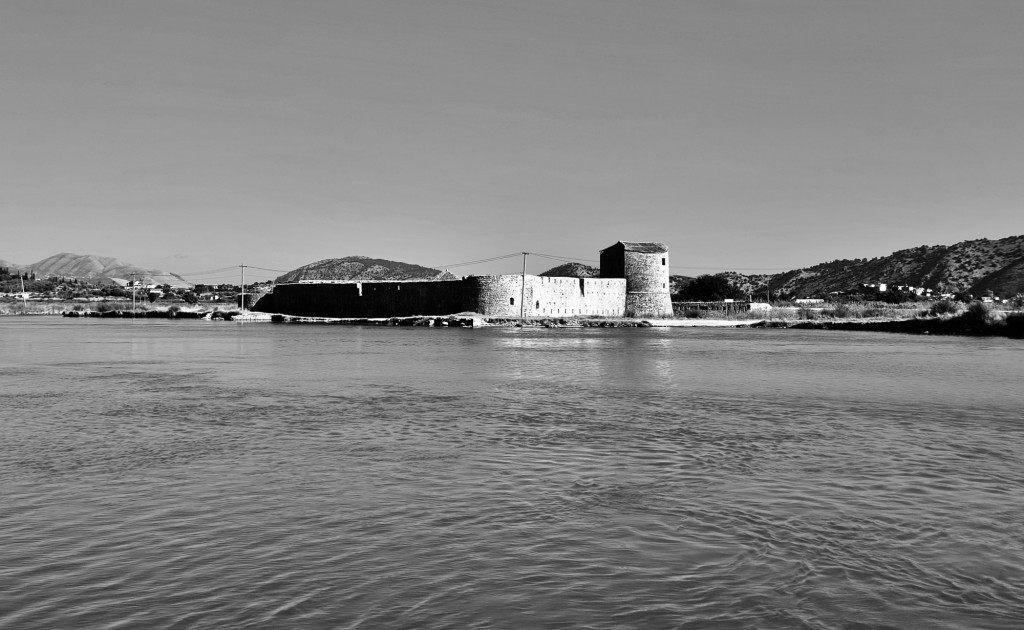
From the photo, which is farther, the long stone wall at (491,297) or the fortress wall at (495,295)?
the long stone wall at (491,297)

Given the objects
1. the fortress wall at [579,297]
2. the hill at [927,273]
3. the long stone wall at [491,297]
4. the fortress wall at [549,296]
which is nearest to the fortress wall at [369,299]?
the long stone wall at [491,297]

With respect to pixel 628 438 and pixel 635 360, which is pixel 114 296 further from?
pixel 628 438

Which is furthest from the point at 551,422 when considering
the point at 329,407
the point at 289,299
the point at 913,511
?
the point at 289,299

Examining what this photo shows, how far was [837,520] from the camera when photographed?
5332 millimetres

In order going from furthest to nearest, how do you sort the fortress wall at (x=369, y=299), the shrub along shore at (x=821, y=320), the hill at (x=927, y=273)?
the hill at (x=927, y=273) < the fortress wall at (x=369, y=299) < the shrub along shore at (x=821, y=320)

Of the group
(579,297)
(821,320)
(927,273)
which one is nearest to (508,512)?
(579,297)

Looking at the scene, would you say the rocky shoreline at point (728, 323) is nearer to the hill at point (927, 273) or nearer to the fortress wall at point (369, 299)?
the fortress wall at point (369, 299)

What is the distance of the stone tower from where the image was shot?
54.0 m

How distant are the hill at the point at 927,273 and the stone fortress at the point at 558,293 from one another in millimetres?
46638

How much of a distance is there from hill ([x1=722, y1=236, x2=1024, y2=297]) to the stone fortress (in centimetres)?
4664

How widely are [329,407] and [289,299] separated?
55.2m

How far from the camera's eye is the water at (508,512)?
3.85 meters

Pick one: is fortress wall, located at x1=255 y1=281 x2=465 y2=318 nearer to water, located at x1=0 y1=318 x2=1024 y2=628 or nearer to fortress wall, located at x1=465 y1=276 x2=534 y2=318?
fortress wall, located at x1=465 y1=276 x2=534 y2=318

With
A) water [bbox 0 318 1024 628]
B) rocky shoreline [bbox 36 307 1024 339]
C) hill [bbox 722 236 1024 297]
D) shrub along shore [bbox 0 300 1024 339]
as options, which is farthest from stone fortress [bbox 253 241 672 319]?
hill [bbox 722 236 1024 297]
